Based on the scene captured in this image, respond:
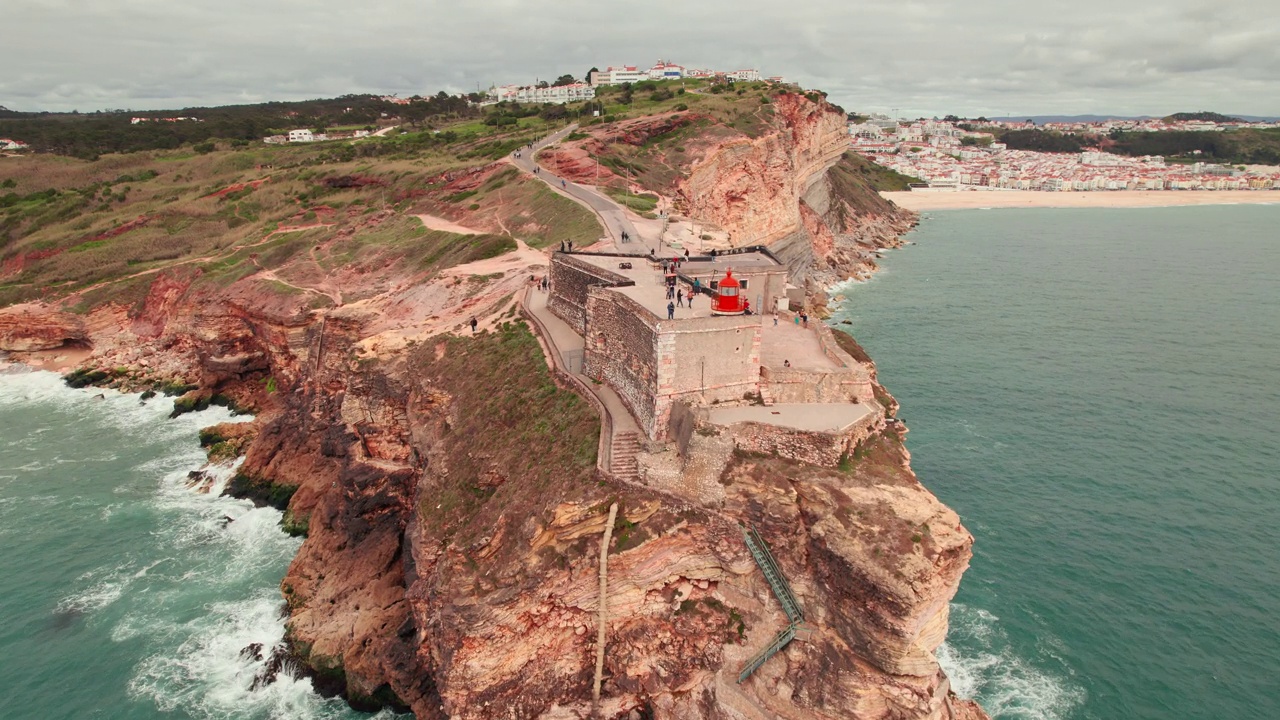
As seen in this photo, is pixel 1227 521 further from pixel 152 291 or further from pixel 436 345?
pixel 152 291

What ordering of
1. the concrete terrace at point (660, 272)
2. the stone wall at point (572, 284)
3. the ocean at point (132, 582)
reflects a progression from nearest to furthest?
the concrete terrace at point (660, 272) → the ocean at point (132, 582) → the stone wall at point (572, 284)

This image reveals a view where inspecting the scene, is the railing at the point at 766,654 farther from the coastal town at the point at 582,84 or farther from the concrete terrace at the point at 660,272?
the coastal town at the point at 582,84

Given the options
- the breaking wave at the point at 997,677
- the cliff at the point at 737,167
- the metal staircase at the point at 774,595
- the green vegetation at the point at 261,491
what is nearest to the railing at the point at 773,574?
the metal staircase at the point at 774,595

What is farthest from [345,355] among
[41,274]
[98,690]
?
[41,274]

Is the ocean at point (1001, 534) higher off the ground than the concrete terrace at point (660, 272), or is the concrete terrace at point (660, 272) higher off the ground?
the concrete terrace at point (660, 272)

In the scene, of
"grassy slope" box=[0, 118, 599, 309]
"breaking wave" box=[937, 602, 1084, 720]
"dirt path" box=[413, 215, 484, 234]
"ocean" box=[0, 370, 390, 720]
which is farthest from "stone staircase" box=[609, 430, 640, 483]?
"dirt path" box=[413, 215, 484, 234]

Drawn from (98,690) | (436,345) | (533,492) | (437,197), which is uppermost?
(437,197)

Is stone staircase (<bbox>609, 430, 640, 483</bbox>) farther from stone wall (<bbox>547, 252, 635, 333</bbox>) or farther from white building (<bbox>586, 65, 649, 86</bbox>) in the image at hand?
white building (<bbox>586, 65, 649, 86</bbox>)
